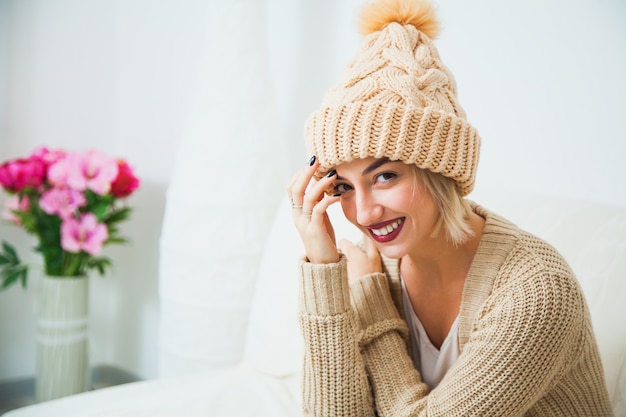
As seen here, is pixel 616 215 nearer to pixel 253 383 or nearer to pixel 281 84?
pixel 253 383

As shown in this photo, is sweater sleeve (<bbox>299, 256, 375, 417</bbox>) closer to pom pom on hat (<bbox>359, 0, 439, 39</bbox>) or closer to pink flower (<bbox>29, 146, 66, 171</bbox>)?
pom pom on hat (<bbox>359, 0, 439, 39</bbox>)

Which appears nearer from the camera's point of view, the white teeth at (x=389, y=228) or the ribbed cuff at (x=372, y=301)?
the white teeth at (x=389, y=228)

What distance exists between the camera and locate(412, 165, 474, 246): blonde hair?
104cm

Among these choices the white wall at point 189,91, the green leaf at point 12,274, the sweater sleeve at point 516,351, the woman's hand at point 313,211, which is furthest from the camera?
the green leaf at point 12,274

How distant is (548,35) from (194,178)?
1.10 m

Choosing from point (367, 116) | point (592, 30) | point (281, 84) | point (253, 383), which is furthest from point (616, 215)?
point (281, 84)

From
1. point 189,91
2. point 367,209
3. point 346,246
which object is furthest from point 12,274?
point 367,209

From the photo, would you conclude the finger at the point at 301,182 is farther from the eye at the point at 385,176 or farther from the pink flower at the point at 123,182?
the pink flower at the point at 123,182

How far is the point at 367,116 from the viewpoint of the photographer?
3.26 feet

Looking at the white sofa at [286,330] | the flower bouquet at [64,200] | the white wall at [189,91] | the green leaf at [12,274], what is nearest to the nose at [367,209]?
the white sofa at [286,330]

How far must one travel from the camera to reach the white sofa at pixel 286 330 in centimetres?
119

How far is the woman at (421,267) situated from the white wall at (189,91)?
0.53 metres

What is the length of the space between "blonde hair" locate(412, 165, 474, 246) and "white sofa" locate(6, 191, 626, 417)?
0.31 meters

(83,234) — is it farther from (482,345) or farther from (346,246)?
(482,345)
